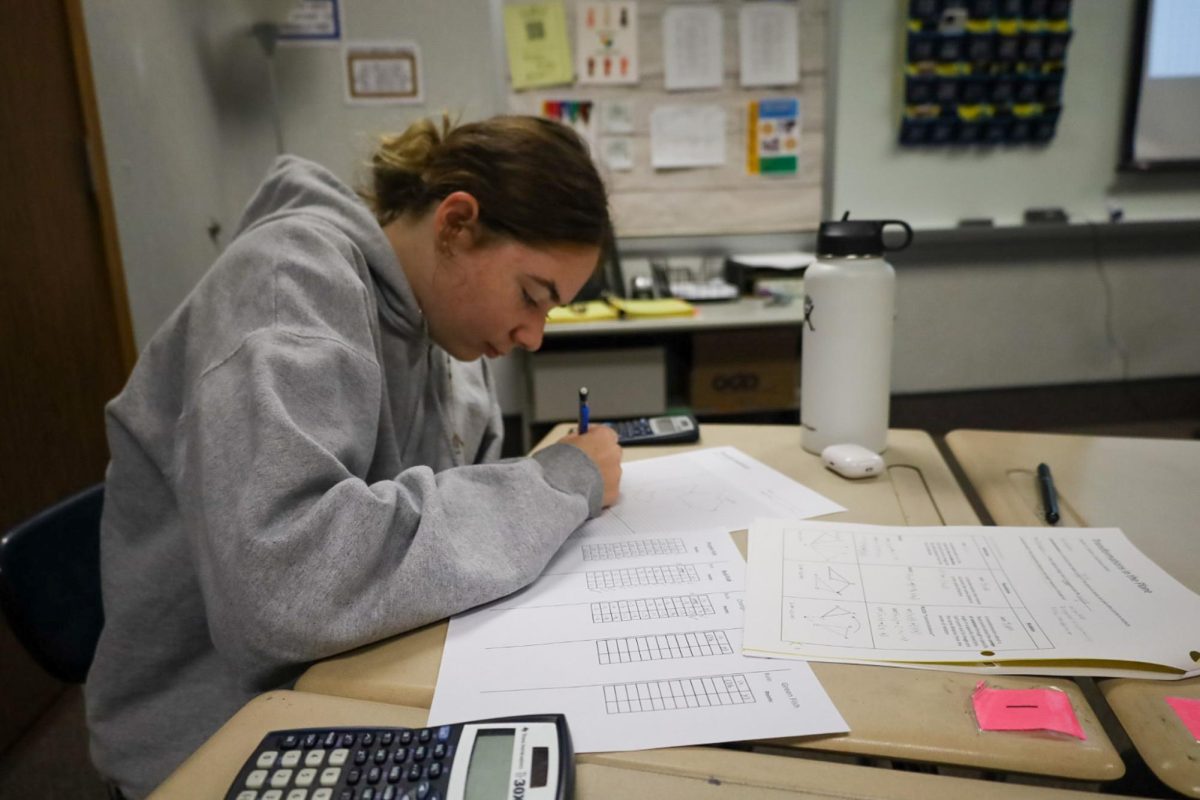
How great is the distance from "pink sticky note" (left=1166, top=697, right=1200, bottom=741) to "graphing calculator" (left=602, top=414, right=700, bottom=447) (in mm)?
683

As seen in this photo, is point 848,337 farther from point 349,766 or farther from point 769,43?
point 769,43

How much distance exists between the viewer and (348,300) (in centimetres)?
72

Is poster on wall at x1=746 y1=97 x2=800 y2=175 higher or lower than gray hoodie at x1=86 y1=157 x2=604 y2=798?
higher

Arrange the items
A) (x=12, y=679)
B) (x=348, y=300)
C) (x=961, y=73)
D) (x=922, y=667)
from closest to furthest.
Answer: (x=922, y=667) < (x=348, y=300) < (x=12, y=679) < (x=961, y=73)

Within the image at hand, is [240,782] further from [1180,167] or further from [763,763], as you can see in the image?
[1180,167]

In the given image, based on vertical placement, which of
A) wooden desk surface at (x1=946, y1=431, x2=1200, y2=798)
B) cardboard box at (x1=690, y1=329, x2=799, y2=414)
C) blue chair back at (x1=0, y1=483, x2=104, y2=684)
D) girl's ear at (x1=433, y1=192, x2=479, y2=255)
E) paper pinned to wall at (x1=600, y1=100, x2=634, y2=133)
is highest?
paper pinned to wall at (x1=600, y1=100, x2=634, y2=133)

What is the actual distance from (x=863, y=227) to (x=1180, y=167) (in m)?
2.61

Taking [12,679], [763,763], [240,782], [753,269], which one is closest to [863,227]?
[763,763]

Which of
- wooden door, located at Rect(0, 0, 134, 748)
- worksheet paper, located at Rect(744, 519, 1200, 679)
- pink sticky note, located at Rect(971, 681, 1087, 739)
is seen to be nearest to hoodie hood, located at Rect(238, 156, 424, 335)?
worksheet paper, located at Rect(744, 519, 1200, 679)

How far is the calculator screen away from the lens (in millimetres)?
414

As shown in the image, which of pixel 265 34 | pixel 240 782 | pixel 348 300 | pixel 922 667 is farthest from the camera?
pixel 265 34

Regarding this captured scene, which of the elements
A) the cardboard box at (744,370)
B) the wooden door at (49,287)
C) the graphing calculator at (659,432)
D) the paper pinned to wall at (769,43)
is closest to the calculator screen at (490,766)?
the graphing calculator at (659,432)

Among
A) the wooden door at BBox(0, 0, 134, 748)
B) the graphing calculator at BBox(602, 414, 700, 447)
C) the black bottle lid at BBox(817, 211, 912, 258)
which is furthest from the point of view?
the wooden door at BBox(0, 0, 134, 748)

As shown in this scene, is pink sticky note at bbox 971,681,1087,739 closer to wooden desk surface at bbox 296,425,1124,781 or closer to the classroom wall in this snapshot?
wooden desk surface at bbox 296,425,1124,781
